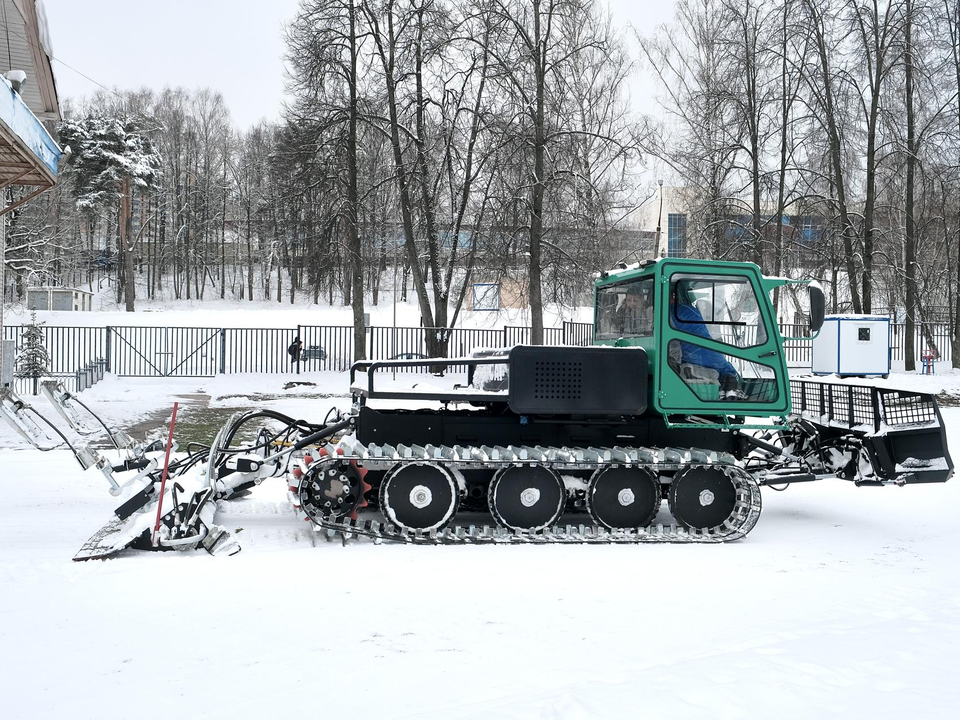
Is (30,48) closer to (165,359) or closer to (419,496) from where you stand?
(165,359)

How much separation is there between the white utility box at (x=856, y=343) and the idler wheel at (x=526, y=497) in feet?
58.1

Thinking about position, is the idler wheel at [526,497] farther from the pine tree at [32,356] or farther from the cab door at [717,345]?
the pine tree at [32,356]

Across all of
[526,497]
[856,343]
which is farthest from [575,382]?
[856,343]

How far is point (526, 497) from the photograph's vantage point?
292 inches

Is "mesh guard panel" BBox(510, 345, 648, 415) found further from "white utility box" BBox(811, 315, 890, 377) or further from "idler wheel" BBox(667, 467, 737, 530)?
"white utility box" BBox(811, 315, 890, 377)

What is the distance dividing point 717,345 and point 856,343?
17.2 meters

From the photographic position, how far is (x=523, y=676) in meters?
4.33

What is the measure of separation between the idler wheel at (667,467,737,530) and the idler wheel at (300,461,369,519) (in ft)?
9.23

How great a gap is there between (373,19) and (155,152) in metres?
33.6

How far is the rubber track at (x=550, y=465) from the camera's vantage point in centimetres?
714

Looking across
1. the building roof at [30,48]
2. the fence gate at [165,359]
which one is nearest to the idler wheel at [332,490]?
the building roof at [30,48]

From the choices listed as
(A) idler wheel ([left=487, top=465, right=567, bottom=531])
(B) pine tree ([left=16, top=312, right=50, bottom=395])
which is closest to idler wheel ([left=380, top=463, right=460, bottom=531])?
(A) idler wheel ([left=487, top=465, right=567, bottom=531])

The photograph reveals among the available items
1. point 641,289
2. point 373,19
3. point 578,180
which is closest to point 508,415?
point 641,289

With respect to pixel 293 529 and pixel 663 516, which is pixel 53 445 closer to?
pixel 293 529
